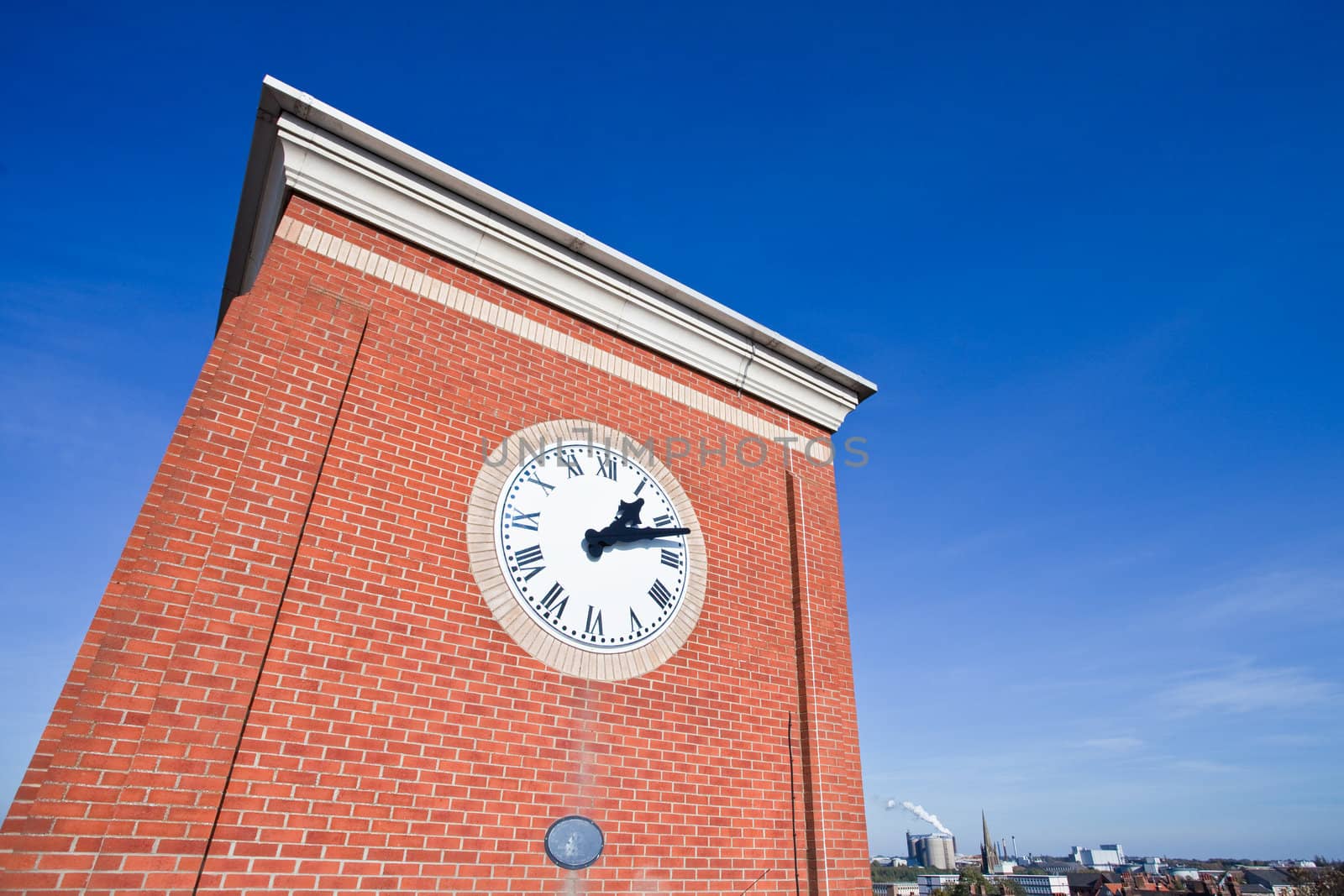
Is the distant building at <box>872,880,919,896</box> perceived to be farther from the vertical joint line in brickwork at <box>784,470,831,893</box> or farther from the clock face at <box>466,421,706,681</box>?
the clock face at <box>466,421,706,681</box>

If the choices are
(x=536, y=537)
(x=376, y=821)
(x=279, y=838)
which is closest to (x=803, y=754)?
(x=536, y=537)

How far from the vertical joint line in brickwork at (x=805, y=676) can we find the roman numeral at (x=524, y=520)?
111 inches

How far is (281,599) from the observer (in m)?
4.20


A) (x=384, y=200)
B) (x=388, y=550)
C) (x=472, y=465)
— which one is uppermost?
(x=384, y=200)

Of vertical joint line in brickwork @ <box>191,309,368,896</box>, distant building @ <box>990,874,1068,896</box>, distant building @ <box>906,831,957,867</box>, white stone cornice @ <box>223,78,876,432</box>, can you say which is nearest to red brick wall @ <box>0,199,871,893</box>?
vertical joint line in brickwork @ <box>191,309,368,896</box>

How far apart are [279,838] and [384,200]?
4.51m

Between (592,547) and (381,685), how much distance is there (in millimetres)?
1804

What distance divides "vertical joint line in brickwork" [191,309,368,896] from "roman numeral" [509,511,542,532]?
1.34 meters

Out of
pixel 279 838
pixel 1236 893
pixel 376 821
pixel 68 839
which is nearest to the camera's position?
pixel 68 839

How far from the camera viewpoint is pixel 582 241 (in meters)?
6.32

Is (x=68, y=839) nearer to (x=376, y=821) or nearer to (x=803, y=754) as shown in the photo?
(x=376, y=821)

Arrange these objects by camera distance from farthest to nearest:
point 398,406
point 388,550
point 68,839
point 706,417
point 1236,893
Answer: point 1236,893 < point 706,417 < point 398,406 < point 388,550 < point 68,839

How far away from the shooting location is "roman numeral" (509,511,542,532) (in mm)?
5258

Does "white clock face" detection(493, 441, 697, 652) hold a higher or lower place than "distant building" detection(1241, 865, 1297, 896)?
higher
